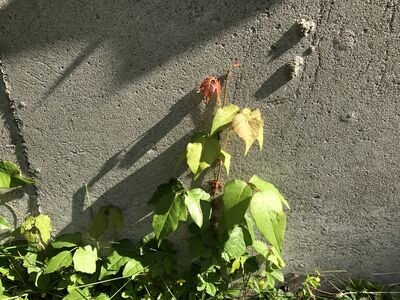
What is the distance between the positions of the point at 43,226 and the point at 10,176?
0.30 metres

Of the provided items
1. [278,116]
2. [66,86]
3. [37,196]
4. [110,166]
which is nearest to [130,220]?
[110,166]

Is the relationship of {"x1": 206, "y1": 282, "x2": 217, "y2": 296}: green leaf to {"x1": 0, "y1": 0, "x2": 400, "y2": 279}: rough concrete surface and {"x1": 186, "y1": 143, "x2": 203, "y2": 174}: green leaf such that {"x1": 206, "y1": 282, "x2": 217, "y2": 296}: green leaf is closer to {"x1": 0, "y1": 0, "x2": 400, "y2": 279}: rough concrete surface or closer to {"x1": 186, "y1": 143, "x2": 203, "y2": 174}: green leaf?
{"x1": 0, "y1": 0, "x2": 400, "y2": 279}: rough concrete surface

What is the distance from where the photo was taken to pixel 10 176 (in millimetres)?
1929

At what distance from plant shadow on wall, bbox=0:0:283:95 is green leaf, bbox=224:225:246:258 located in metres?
0.86

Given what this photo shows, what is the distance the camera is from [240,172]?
1.94 meters

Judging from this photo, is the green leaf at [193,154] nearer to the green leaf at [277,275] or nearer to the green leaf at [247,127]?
the green leaf at [247,127]

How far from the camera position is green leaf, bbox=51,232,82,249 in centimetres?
201

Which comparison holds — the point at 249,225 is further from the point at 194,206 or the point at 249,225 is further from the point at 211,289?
the point at 211,289

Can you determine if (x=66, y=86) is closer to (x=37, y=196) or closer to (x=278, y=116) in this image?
(x=37, y=196)

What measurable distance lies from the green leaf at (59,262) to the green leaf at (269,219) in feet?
3.16

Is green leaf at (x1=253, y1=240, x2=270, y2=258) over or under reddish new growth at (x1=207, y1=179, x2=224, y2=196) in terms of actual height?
under

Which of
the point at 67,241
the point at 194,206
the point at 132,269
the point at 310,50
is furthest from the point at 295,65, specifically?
the point at 67,241

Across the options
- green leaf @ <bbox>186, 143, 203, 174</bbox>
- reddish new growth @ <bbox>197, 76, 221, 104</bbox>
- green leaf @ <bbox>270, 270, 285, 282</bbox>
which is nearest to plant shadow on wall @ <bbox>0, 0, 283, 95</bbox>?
reddish new growth @ <bbox>197, 76, 221, 104</bbox>

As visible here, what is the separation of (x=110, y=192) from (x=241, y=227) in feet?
2.20
